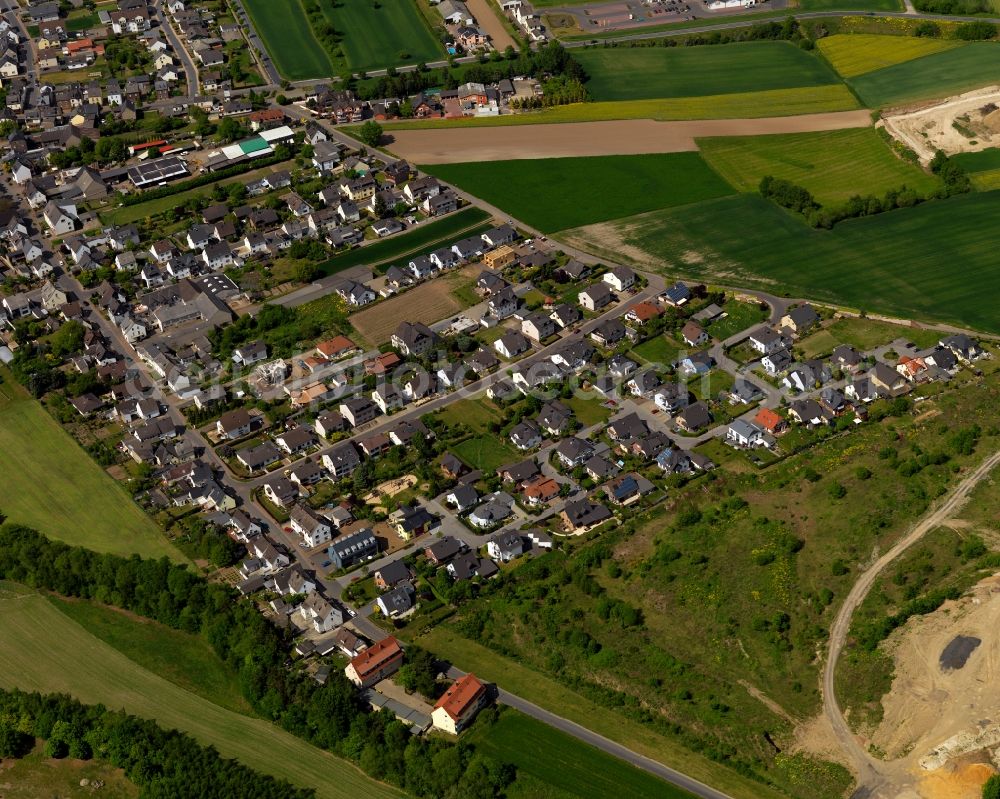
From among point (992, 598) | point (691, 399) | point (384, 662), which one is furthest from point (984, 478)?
point (384, 662)

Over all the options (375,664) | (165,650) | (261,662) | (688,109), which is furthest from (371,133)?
(375,664)

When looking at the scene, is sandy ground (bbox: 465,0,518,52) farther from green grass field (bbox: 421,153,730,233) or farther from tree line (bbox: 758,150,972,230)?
tree line (bbox: 758,150,972,230)

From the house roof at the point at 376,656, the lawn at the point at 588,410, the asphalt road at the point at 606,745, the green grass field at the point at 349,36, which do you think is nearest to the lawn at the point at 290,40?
the green grass field at the point at 349,36

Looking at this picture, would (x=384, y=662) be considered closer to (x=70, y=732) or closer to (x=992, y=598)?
(x=70, y=732)

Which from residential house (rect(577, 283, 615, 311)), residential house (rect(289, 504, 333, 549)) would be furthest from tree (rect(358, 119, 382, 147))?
residential house (rect(289, 504, 333, 549))

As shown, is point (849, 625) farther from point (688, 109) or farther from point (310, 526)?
point (688, 109)

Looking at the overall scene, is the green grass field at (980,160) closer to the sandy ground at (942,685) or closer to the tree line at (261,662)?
the sandy ground at (942,685)
